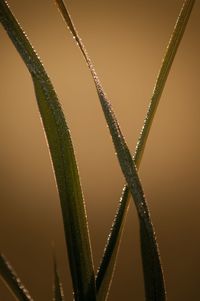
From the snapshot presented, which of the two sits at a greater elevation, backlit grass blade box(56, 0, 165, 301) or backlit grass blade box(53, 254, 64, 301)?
backlit grass blade box(56, 0, 165, 301)

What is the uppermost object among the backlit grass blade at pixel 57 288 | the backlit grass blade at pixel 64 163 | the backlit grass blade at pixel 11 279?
the backlit grass blade at pixel 64 163

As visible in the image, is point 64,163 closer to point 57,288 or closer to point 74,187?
point 74,187

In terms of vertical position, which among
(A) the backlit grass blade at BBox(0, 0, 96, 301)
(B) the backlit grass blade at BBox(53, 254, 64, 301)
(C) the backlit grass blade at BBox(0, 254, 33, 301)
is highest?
(A) the backlit grass blade at BBox(0, 0, 96, 301)

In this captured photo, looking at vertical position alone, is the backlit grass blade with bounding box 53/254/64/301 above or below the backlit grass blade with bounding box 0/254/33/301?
below

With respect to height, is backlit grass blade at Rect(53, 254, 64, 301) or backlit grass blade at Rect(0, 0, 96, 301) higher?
backlit grass blade at Rect(0, 0, 96, 301)

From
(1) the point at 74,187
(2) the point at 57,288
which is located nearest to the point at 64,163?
(1) the point at 74,187

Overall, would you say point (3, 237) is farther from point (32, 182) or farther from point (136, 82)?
point (136, 82)

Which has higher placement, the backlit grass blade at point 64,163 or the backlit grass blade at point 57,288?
the backlit grass blade at point 64,163

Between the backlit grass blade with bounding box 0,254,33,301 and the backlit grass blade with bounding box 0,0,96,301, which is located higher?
the backlit grass blade with bounding box 0,0,96,301
